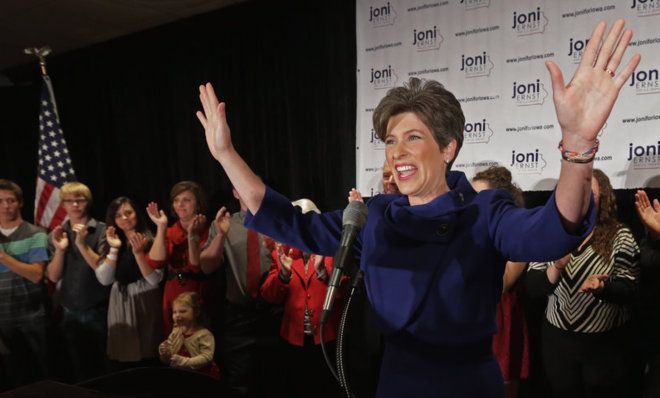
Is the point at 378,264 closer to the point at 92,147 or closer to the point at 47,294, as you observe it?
the point at 47,294

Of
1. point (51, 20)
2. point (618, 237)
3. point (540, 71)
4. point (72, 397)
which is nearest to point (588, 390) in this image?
point (618, 237)

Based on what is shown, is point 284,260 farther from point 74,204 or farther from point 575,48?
point 575,48

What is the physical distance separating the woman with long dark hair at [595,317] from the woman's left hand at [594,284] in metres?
0.03

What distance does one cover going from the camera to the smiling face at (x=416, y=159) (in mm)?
1367

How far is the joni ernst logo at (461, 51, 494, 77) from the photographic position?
10.9ft

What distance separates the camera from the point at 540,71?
3.15 metres

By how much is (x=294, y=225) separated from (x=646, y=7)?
243 cm

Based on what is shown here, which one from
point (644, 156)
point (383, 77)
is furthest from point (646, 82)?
point (383, 77)

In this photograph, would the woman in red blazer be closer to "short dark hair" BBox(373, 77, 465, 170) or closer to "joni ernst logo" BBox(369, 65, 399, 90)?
"joni ernst logo" BBox(369, 65, 399, 90)

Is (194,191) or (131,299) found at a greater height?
(194,191)

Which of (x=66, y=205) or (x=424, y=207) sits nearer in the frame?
(x=424, y=207)

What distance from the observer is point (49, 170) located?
5.02 m

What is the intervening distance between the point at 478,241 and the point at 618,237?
1.83 metres

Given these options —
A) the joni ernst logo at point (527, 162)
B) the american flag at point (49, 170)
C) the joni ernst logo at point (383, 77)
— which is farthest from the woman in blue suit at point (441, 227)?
the american flag at point (49, 170)
